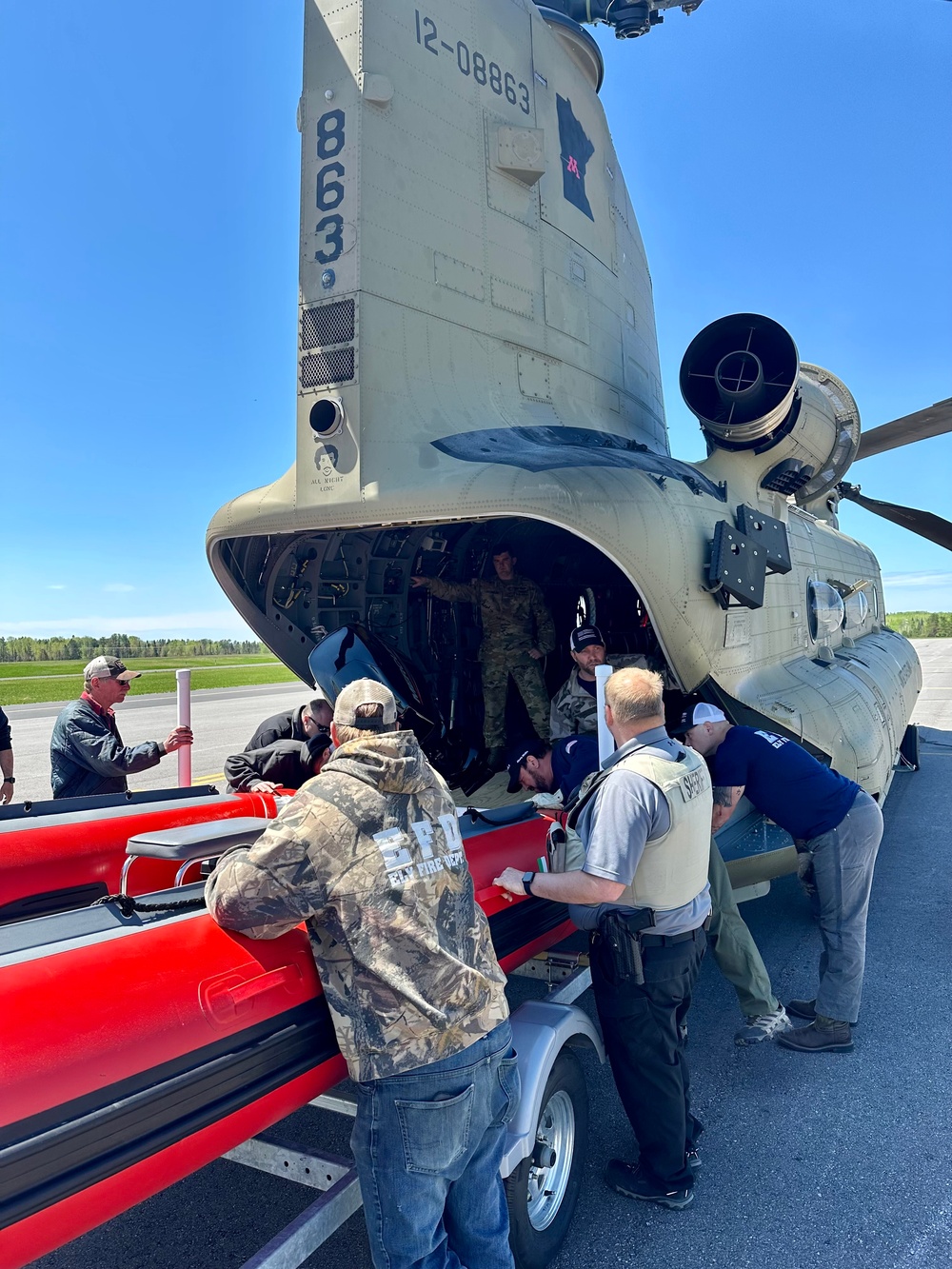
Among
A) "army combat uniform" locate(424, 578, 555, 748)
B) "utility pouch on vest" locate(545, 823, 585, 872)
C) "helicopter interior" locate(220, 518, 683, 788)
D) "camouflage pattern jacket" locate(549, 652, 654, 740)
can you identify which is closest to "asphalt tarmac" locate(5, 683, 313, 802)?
"helicopter interior" locate(220, 518, 683, 788)

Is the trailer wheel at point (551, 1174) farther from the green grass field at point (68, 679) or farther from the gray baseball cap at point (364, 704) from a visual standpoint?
the green grass field at point (68, 679)

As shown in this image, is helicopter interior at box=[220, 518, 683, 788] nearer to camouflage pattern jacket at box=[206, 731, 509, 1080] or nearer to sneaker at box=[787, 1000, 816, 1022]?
sneaker at box=[787, 1000, 816, 1022]

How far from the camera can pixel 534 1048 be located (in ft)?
8.52

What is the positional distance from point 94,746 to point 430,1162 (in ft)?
11.7

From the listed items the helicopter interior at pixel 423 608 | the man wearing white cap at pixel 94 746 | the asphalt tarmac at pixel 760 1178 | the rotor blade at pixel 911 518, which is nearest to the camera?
the asphalt tarmac at pixel 760 1178

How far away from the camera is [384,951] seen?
6.40 feet

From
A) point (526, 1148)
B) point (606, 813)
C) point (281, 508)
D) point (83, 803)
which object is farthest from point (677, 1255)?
point (281, 508)

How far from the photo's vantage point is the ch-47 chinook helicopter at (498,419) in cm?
422

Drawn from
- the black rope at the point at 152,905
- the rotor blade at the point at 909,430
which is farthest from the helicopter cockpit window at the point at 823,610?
the black rope at the point at 152,905

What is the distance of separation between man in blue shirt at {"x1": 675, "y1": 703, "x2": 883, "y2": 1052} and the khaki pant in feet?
0.67

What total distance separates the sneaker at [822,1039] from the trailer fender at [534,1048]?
1.23m

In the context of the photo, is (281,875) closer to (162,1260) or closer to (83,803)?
(162,1260)

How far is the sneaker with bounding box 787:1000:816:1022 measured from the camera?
157 inches

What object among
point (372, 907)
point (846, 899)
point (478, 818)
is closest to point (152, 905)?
point (372, 907)
